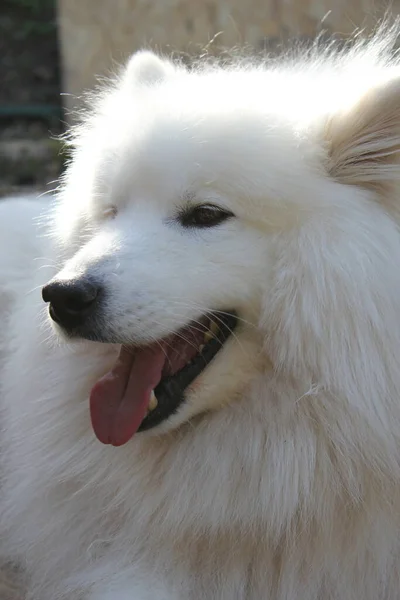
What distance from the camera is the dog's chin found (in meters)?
2.23

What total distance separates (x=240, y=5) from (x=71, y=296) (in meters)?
7.21

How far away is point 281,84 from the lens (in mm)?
2490

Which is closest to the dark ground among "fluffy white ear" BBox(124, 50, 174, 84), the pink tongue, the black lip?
"fluffy white ear" BBox(124, 50, 174, 84)

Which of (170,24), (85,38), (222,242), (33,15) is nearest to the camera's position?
(222,242)

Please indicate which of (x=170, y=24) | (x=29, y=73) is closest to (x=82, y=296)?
(x=170, y=24)

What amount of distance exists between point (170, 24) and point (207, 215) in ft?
24.1

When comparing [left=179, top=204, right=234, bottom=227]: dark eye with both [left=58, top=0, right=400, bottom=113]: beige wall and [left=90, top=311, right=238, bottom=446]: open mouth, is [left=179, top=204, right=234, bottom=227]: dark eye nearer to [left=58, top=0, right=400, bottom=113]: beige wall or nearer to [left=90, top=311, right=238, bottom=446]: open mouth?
[left=90, top=311, right=238, bottom=446]: open mouth

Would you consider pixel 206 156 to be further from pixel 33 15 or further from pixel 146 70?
pixel 33 15

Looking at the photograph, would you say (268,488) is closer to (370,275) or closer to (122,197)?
(370,275)

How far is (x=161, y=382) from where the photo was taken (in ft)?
7.41

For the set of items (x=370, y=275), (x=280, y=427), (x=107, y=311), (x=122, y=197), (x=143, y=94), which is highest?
(x=143, y=94)

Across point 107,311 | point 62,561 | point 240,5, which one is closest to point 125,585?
point 62,561

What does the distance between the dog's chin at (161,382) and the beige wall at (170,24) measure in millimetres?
6347

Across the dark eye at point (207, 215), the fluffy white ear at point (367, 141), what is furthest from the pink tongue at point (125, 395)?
the fluffy white ear at point (367, 141)
